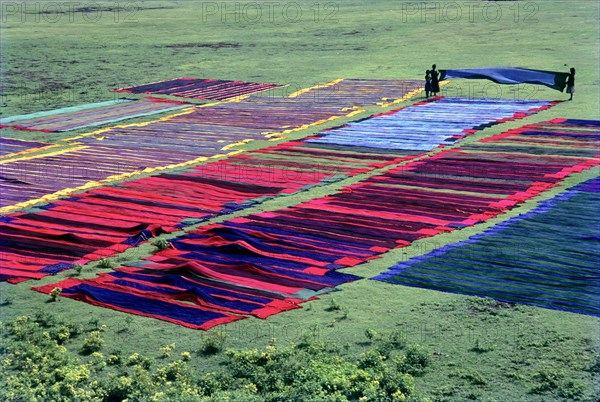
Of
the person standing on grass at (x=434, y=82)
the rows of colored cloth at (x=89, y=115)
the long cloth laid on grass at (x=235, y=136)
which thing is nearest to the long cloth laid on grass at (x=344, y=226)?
the long cloth laid on grass at (x=235, y=136)

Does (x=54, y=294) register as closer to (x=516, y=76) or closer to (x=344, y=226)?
(x=344, y=226)

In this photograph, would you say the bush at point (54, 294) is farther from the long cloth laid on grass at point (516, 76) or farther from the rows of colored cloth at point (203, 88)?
the long cloth laid on grass at point (516, 76)

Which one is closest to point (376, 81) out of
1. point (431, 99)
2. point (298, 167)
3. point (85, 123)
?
point (431, 99)

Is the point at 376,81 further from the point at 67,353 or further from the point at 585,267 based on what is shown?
the point at 67,353

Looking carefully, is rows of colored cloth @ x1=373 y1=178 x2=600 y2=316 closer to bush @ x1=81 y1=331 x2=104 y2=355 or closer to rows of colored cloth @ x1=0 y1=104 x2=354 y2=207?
bush @ x1=81 y1=331 x2=104 y2=355

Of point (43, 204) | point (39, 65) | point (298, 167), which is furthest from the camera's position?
point (39, 65)

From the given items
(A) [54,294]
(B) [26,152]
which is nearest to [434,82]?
(B) [26,152]
